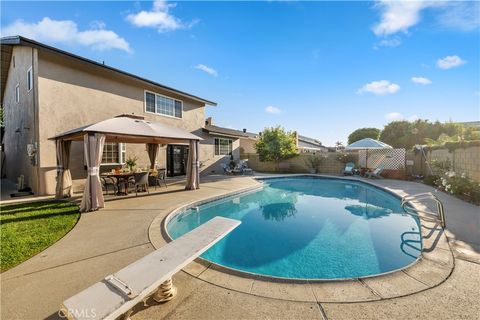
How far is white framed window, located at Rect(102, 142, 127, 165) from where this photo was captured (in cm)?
1178

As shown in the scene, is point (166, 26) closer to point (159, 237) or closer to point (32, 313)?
point (159, 237)

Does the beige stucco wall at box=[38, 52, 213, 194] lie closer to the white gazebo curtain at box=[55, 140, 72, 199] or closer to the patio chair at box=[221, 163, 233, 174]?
the white gazebo curtain at box=[55, 140, 72, 199]

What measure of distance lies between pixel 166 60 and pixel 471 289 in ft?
47.5

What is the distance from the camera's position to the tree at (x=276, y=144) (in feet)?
66.3

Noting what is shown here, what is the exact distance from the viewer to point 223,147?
20266mm

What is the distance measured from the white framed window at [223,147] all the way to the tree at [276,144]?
3.04 meters

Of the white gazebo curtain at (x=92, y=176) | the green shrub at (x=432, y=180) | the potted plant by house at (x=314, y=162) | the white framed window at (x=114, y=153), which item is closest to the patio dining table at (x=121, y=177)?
the white gazebo curtain at (x=92, y=176)

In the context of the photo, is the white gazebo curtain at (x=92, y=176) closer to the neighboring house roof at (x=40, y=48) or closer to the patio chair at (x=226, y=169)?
the neighboring house roof at (x=40, y=48)

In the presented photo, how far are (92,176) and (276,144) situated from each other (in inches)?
619

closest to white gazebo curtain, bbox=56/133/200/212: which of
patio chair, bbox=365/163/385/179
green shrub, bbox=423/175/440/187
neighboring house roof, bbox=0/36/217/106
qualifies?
neighboring house roof, bbox=0/36/217/106

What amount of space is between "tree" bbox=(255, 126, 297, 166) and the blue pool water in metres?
9.75

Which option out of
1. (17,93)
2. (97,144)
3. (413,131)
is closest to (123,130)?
(97,144)

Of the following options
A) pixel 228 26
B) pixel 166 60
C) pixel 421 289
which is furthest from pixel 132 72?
pixel 421 289

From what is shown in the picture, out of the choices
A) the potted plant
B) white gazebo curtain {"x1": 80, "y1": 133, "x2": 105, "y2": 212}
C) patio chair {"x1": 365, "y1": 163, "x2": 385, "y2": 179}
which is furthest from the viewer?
patio chair {"x1": 365, "y1": 163, "x2": 385, "y2": 179}
